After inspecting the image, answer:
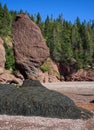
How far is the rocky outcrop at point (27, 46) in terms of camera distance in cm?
4972

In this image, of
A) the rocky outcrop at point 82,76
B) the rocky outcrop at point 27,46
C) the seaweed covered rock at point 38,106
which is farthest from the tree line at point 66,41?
the seaweed covered rock at point 38,106

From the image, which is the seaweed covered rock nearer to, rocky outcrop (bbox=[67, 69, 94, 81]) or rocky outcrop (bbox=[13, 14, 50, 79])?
rocky outcrop (bbox=[13, 14, 50, 79])

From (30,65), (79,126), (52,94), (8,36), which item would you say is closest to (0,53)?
(30,65)

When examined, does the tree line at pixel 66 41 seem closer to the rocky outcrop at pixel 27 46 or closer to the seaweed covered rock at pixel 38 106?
the rocky outcrop at pixel 27 46

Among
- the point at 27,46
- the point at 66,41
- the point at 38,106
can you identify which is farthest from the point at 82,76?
the point at 38,106

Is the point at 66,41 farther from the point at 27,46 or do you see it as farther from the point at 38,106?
the point at 38,106

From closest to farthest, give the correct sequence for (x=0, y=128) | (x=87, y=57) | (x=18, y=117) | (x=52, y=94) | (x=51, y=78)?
(x=0, y=128) < (x=18, y=117) < (x=52, y=94) < (x=51, y=78) < (x=87, y=57)

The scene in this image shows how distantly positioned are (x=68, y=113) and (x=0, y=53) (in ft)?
129

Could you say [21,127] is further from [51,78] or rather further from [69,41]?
[69,41]

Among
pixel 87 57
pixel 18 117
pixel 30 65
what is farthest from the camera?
pixel 87 57

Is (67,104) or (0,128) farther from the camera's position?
(67,104)

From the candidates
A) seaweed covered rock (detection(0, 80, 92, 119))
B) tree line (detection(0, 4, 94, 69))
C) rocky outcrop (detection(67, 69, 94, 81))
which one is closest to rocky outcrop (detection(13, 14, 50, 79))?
tree line (detection(0, 4, 94, 69))

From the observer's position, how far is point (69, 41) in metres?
107

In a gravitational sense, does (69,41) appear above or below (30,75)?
above
